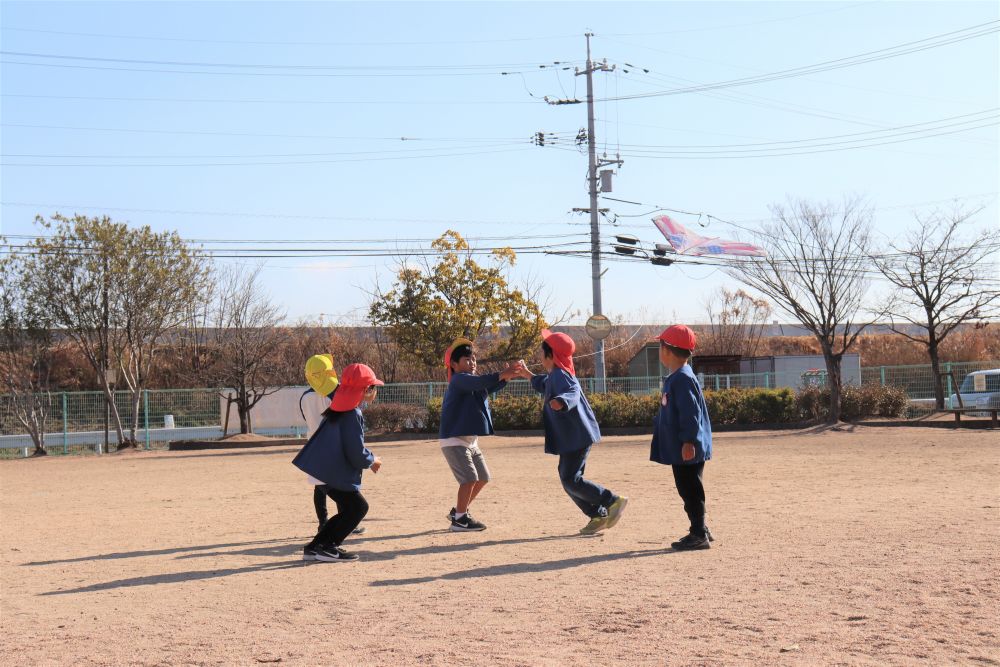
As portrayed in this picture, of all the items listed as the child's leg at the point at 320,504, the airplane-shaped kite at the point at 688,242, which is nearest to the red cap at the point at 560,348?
the child's leg at the point at 320,504

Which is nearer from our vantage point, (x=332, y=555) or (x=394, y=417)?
(x=332, y=555)

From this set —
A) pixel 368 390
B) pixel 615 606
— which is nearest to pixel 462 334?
pixel 368 390

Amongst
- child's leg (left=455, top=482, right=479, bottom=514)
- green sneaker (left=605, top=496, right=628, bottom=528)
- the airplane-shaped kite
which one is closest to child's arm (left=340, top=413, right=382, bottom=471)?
child's leg (left=455, top=482, right=479, bottom=514)

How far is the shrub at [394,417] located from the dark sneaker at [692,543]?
18.3m

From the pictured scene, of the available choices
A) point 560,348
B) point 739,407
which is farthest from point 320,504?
point 739,407

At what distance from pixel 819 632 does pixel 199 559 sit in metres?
4.71

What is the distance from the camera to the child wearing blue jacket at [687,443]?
7285 millimetres

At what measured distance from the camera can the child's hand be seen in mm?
7230

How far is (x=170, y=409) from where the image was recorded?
2611 centimetres

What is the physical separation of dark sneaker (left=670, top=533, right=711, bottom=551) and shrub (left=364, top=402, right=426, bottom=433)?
18270mm

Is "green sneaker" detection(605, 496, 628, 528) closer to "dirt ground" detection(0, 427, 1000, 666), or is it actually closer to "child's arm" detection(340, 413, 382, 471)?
"dirt ground" detection(0, 427, 1000, 666)

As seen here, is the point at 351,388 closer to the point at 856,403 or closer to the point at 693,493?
the point at 693,493

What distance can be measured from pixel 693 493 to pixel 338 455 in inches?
103

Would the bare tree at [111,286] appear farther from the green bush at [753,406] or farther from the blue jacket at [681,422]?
the blue jacket at [681,422]
